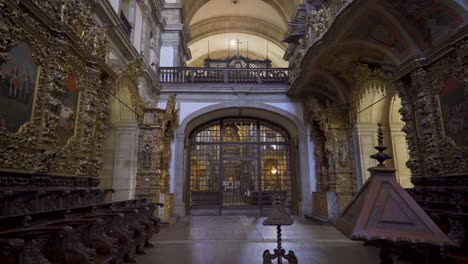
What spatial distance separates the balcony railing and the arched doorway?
77.0 inches

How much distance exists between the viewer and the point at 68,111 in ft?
15.2

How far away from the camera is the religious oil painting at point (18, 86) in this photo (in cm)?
328

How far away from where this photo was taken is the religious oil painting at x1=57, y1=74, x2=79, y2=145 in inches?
175

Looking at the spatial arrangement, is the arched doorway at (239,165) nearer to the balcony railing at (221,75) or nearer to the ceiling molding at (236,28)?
the balcony railing at (221,75)

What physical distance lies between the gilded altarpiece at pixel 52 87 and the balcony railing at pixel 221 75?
554cm

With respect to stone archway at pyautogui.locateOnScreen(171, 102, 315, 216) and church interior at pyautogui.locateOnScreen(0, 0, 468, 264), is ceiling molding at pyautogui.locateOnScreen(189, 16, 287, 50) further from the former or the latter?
stone archway at pyautogui.locateOnScreen(171, 102, 315, 216)

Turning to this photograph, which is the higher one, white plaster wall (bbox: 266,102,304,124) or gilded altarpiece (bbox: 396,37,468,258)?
white plaster wall (bbox: 266,102,304,124)

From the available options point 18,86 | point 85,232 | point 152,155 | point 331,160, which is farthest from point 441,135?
point 152,155

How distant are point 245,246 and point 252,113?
714 centimetres

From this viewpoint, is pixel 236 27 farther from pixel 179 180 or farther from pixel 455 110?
pixel 455 110

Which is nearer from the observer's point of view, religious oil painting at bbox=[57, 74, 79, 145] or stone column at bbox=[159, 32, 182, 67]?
religious oil painting at bbox=[57, 74, 79, 145]

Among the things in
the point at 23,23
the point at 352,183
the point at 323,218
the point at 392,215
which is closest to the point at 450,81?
the point at 392,215

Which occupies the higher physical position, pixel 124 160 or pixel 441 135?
pixel 441 135

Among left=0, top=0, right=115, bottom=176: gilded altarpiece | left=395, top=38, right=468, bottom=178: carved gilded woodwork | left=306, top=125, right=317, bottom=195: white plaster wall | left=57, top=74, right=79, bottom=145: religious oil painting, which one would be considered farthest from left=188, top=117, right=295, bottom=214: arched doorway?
left=57, top=74, right=79, bottom=145: religious oil painting
